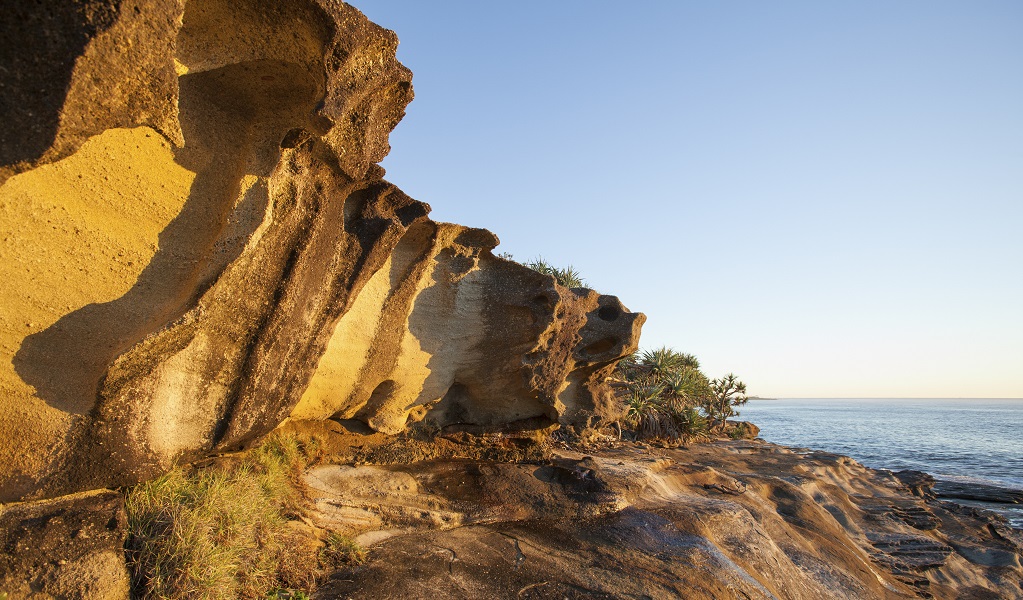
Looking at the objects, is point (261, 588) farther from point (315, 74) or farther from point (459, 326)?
point (459, 326)

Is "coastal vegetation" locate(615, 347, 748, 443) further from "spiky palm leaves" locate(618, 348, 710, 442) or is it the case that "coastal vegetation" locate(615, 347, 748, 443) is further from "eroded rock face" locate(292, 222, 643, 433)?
"eroded rock face" locate(292, 222, 643, 433)

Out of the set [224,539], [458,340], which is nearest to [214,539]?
[224,539]

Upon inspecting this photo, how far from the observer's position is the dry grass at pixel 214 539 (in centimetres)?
385

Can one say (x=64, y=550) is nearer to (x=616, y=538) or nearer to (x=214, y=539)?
(x=214, y=539)

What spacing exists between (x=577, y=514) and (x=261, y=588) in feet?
14.6

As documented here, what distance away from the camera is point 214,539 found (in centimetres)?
424

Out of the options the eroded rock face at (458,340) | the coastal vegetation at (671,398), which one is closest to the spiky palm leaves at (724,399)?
the coastal vegetation at (671,398)

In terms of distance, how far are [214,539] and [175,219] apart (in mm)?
2703

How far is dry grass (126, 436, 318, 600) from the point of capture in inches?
152

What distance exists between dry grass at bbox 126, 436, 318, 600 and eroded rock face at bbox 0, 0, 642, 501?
42 cm

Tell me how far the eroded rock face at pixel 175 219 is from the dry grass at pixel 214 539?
415 millimetres

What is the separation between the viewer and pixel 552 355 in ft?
28.9

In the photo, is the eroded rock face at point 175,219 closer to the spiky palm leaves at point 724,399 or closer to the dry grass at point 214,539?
the dry grass at point 214,539

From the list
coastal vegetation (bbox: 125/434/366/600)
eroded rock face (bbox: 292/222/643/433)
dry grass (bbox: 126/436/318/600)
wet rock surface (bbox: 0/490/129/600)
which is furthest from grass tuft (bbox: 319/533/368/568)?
eroded rock face (bbox: 292/222/643/433)
